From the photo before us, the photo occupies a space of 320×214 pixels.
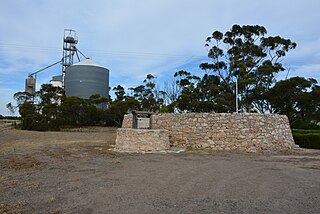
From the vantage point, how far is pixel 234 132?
11.0 m

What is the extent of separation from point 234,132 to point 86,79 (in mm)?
24215

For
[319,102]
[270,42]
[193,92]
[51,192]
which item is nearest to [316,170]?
[51,192]

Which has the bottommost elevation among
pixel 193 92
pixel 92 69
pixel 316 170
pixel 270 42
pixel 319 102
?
pixel 316 170

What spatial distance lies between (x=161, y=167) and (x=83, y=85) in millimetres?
26858

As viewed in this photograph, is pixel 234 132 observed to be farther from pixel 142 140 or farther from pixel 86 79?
pixel 86 79

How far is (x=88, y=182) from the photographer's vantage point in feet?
16.6

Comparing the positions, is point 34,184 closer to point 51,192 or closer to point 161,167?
point 51,192

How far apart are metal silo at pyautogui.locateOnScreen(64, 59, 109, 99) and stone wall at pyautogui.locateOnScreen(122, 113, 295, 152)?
21754 mm

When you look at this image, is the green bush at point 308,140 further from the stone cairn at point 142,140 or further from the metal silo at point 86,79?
the metal silo at point 86,79

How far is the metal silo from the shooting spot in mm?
30578

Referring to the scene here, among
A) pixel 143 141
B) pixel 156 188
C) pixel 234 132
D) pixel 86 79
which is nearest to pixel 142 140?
pixel 143 141

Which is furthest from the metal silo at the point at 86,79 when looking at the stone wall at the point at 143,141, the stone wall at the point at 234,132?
the stone wall at the point at 143,141

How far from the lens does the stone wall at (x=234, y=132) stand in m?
10.9

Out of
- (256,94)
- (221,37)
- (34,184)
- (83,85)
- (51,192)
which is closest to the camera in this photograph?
(51,192)
